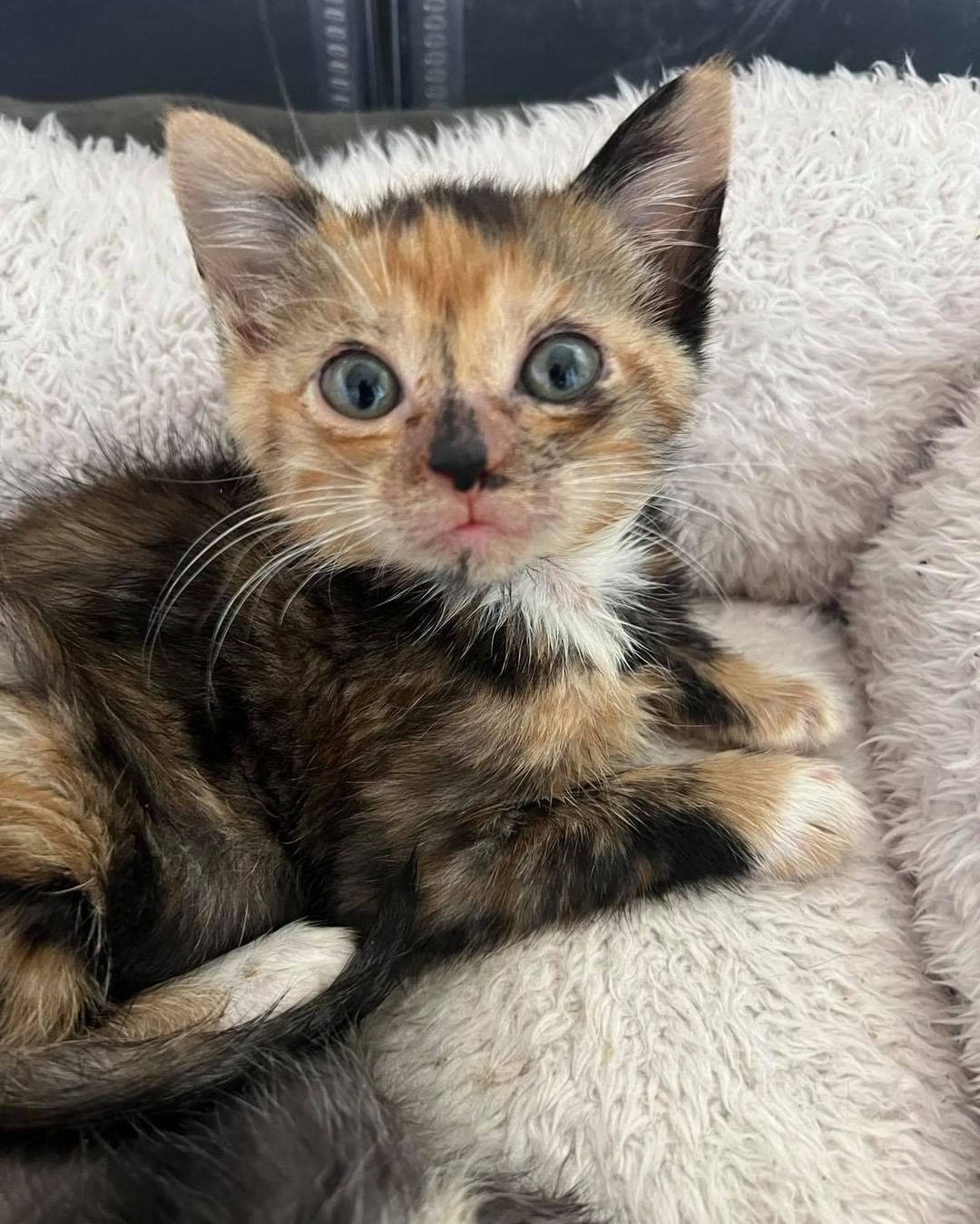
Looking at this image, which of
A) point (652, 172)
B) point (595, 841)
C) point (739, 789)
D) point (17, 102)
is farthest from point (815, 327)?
point (17, 102)

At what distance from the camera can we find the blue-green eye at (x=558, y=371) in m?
0.88

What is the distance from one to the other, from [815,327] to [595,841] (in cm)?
73

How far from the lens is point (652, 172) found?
970mm

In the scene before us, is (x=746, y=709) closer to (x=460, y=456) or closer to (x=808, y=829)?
(x=808, y=829)

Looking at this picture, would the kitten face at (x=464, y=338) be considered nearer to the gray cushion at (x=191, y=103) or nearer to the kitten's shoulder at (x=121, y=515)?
the kitten's shoulder at (x=121, y=515)

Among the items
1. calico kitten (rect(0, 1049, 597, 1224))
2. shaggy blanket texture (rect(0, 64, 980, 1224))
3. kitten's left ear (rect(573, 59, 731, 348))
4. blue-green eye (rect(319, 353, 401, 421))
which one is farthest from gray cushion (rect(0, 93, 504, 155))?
calico kitten (rect(0, 1049, 597, 1224))

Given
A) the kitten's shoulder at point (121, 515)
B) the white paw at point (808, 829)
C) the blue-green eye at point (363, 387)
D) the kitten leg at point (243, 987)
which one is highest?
the blue-green eye at point (363, 387)

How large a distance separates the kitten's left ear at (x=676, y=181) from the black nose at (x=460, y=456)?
32cm

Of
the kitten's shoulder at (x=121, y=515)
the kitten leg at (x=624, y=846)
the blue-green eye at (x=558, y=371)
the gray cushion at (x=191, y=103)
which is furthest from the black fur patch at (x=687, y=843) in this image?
the gray cushion at (x=191, y=103)

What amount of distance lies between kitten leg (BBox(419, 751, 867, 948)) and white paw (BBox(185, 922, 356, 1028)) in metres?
0.10

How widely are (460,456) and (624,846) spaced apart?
15.7 inches

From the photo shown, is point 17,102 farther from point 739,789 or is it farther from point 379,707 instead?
point 739,789

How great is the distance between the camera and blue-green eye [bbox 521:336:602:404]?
88 cm

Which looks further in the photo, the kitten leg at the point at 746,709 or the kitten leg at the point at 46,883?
the kitten leg at the point at 746,709
